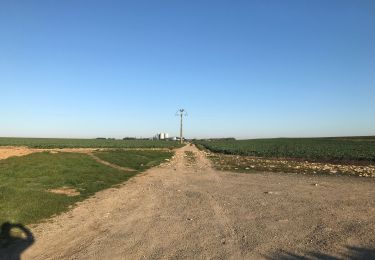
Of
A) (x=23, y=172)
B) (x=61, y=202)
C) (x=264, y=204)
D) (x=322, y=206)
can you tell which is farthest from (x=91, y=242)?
(x=23, y=172)

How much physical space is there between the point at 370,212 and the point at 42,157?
22946 millimetres

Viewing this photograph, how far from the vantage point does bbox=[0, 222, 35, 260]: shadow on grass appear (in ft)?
30.6

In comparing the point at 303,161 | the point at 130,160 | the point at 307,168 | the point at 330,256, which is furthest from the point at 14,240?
the point at 303,161

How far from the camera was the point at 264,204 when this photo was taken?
15164 millimetres

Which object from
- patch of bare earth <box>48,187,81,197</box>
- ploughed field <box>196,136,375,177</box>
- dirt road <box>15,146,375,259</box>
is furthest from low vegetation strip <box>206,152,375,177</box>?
patch of bare earth <box>48,187,81,197</box>

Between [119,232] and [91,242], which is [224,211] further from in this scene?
[91,242]

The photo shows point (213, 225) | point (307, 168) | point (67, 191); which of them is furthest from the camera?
point (307, 168)

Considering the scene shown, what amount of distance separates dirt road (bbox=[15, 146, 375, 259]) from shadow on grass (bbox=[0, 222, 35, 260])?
0.22 meters

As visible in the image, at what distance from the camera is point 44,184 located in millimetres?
20094

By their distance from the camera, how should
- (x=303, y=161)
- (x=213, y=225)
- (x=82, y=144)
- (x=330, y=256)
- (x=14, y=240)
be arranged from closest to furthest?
(x=330, y=256)
(x=14, y=240)
(x=213, y=225)
(x=303, y=161)
(x=82, y=144)

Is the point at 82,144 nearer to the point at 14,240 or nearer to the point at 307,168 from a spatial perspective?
the point at 307,168

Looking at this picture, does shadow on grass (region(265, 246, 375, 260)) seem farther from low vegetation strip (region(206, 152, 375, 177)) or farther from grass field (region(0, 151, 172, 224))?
low vegetation strip (region(206, 152, 375, 177))

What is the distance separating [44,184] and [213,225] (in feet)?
36.4

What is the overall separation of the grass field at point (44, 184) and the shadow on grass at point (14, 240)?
0.76 metres
